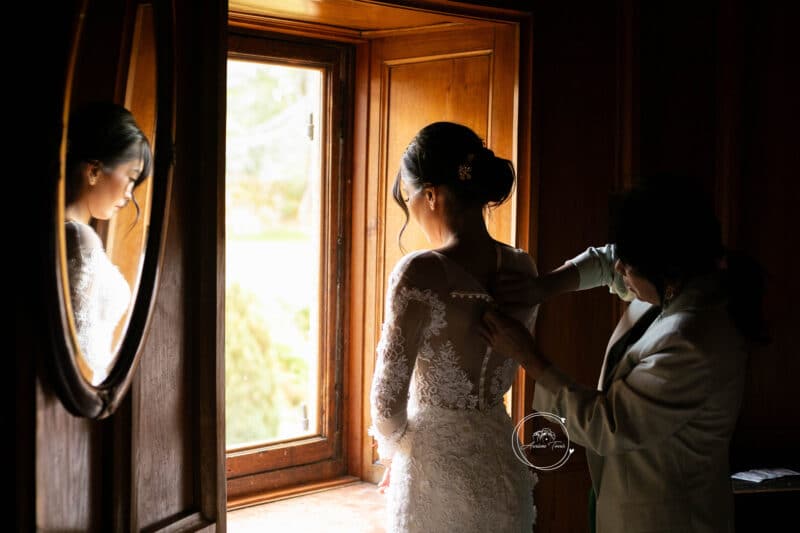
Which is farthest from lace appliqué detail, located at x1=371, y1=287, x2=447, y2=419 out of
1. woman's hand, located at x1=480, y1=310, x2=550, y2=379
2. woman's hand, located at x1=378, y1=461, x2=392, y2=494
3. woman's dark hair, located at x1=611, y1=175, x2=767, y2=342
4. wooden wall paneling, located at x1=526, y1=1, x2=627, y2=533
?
wooden wall paneling, located at x1=526, y1=1, x2=627, y2=533

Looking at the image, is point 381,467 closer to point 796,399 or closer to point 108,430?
point 796,399

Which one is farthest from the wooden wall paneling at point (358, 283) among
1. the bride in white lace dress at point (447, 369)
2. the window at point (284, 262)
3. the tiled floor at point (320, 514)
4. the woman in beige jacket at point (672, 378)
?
the woman in beige jacket at point (672, 378)

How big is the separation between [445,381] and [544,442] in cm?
124

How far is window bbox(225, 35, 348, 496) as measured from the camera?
351 centimetres

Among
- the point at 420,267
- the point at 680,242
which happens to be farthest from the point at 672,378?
the point at 420,267

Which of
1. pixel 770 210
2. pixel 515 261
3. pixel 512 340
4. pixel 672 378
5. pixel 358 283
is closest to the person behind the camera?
pixel 672 378

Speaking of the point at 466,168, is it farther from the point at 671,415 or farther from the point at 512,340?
the point at 671,415

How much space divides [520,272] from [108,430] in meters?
1.07

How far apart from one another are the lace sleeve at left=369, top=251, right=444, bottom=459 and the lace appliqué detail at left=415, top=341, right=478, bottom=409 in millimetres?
49

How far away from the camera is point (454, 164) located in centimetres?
218

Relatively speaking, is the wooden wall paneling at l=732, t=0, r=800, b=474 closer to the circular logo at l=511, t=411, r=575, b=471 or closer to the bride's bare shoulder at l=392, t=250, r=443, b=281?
the circular logo at l=511, t=411, r=575, b=471

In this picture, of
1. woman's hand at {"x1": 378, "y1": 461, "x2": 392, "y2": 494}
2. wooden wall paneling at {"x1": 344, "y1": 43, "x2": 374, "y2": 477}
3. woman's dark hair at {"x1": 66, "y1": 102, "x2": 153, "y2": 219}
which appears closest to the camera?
woman's dark hair at {"x1": 66, "y1": 102, "x2": 153, "y2": 219}

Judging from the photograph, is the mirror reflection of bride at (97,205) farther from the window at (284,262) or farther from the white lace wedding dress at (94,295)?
the window at (284,262)

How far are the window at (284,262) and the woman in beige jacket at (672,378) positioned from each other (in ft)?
4.69
